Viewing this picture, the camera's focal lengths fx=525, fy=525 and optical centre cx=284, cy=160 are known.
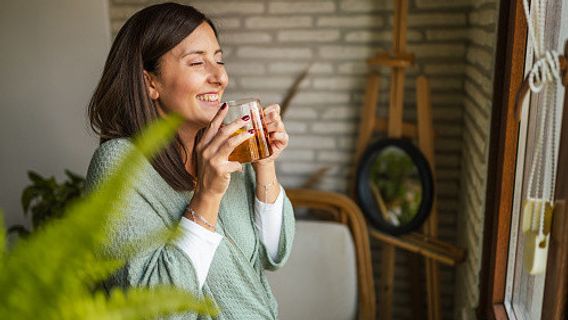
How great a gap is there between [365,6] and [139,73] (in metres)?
1.30

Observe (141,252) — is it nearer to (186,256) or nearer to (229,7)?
(186,256)

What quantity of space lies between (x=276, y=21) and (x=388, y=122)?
672 mm

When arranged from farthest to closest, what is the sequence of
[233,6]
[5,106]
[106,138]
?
[5,106] < [233,6] < [106,138]

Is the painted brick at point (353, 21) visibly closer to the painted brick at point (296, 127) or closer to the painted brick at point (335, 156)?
the painted brick at point (296, 127)

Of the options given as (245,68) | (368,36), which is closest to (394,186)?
(368,36)

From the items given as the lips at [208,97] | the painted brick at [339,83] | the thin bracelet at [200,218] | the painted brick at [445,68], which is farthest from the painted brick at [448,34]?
the thin bracelet at [200,218]

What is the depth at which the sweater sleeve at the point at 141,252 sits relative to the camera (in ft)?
3.38

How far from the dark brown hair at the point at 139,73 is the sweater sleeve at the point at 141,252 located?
0.39 ft

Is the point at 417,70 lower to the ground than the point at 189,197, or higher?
higher

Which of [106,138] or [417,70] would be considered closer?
[106,138]

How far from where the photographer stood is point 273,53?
7.82 ft

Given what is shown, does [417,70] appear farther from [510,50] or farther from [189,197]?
[189,197]

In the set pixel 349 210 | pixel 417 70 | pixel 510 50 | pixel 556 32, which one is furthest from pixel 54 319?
pixel 417 70

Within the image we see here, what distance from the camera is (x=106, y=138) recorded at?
124 centimetres
